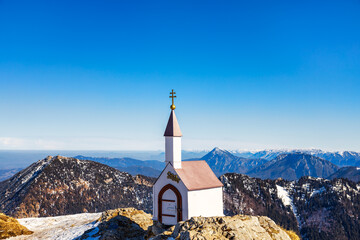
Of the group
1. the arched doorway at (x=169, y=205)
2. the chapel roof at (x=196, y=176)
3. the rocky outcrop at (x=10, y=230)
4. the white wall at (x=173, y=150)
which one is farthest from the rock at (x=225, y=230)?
the rocky outcrop at (x=10, y=230)

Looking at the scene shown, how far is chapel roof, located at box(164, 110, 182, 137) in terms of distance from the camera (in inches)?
1425

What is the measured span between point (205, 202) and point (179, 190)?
12.6ft

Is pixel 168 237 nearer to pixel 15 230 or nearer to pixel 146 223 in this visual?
pixel 146 223

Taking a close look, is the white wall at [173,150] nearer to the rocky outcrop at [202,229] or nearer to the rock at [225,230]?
the rocky outcrop at [202,229]

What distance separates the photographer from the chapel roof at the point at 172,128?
1425 inches

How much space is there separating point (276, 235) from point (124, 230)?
1937cm

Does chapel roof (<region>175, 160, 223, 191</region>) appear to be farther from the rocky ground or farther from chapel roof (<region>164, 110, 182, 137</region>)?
the rocky ground

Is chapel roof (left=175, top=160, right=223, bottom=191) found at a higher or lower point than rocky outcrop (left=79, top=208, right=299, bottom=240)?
higher

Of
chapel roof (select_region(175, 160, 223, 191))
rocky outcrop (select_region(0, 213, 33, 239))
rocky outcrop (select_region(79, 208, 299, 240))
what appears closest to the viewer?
rocky outcrop (select_region(79, 208, 299, 240))

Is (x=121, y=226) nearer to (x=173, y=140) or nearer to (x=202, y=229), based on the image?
(x=173, y=140)

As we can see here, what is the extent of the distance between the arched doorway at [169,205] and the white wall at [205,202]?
4.73 ft

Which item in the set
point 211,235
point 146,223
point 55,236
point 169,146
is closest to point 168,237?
point 211,235

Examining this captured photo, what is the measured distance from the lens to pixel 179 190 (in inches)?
1345

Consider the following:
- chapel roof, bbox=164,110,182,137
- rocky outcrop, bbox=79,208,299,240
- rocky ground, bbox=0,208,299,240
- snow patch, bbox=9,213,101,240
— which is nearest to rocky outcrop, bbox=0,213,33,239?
rocky ground, bbox=0,208,299,240
